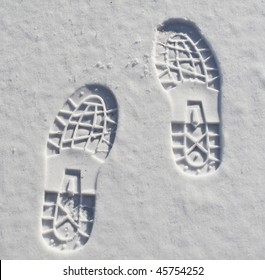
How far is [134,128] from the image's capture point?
1.82 metres

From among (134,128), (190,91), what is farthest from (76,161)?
(190,91)

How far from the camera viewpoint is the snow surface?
1.75m

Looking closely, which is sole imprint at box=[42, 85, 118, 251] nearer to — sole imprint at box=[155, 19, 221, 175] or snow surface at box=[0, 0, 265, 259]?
snow surface at box=[0, 0, 265, 259]

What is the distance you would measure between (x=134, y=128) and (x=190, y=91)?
0.74 ft

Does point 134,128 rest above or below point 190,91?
below

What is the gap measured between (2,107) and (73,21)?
1.24ft

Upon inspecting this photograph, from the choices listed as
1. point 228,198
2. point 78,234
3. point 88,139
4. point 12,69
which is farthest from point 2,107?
point 228,198

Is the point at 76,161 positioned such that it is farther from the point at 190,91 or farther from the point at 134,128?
the point at 190,91

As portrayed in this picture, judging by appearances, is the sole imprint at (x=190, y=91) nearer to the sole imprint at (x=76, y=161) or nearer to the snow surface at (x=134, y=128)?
the snow surface at (x=134, y=128)

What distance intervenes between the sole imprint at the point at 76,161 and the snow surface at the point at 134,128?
28 mm

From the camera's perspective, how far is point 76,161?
1.81 meters

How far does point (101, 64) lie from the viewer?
1.87 metres

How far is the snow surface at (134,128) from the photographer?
69.1 inches

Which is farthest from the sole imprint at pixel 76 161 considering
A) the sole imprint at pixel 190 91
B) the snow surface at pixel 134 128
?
the sole imprint at pixel 190 91
